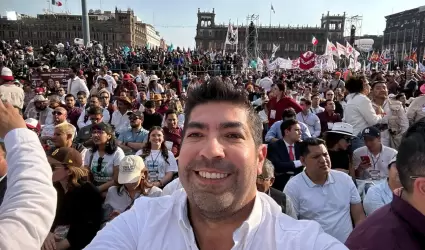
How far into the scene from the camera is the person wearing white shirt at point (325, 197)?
3465mm

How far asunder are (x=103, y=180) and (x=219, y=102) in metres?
3.56

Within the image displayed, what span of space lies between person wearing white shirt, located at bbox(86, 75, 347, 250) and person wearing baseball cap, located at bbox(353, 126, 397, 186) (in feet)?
11.5

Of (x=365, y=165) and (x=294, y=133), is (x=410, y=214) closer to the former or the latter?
(x=365, y=165)

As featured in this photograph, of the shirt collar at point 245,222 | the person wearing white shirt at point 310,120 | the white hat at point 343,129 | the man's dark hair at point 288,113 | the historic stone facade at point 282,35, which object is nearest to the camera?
the shirt collar at point 245,222

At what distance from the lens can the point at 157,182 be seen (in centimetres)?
469

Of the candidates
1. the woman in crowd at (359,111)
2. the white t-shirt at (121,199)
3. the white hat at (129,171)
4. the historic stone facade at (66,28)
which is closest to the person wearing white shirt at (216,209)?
the white hat at (129,171)

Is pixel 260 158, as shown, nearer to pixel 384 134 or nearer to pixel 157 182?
pixel 157 182

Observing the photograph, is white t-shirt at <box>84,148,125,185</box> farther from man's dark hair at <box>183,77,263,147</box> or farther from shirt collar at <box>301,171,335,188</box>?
man's dark hair at <box>183,77,263,147</box>

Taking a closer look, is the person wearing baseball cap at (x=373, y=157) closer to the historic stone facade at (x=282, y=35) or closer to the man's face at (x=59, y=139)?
the man's face at (x=59, y=139)

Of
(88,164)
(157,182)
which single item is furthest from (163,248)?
(88,164)

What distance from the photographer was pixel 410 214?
1.67m

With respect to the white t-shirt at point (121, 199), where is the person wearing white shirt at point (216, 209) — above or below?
above

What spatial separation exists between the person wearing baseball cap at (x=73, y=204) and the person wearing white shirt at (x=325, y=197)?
1855 millimetres

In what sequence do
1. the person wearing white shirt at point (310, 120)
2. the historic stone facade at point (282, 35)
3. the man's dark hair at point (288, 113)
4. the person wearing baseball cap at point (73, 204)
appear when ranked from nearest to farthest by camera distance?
the person wearing baseball cap at point (73, 204) → the man's dark hair at point (288, 113) → the person wearing white shirt at point (310, 120) → the historic stone facade at point (282, 35)
